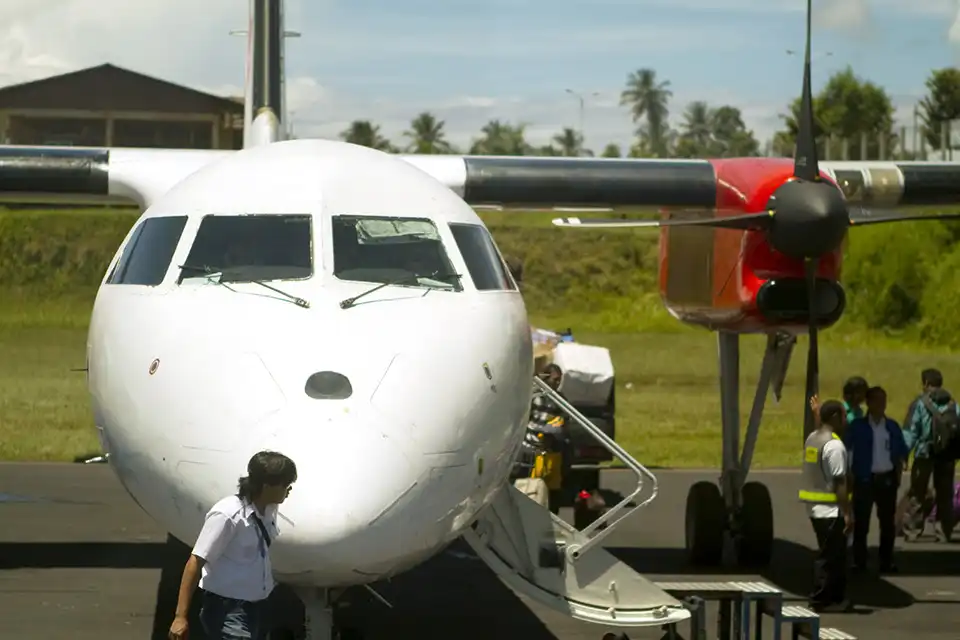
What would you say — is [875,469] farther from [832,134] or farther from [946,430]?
[832,134]

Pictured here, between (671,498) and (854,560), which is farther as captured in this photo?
(671,498)

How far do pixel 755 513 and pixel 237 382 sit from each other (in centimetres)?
730

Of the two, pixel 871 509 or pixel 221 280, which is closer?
pixel 221 280

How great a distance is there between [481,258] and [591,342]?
1286 inches

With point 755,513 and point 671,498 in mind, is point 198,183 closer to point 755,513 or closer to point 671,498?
point 755,513

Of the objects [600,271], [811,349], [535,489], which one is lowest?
[535,489]

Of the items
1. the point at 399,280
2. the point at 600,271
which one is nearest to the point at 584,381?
the point at 399,280

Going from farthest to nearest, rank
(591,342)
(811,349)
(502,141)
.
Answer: (502,141), (591,342), (811,349)

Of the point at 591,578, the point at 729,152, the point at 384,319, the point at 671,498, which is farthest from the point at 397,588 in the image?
the point at 729,152

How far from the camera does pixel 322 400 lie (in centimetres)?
648

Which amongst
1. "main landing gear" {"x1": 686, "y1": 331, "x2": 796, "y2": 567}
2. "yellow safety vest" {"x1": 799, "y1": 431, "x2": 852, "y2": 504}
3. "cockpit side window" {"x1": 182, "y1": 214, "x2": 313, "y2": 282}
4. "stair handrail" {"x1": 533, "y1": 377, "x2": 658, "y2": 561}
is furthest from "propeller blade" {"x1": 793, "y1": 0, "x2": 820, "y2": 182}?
"cockpit side window" {"x1": 182, "y1": 214, "x2": 313, "y2": 282}

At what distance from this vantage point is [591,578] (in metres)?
8.94

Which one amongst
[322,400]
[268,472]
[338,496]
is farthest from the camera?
[322,400]

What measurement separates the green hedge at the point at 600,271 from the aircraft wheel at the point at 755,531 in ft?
85.3
